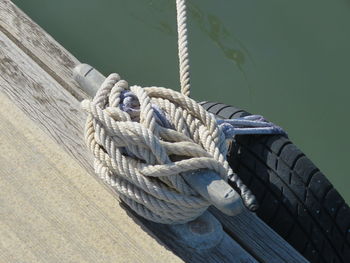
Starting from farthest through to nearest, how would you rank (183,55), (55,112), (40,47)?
(40,47)
(183,55)
(55,112)

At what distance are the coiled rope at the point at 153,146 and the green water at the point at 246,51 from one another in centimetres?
200

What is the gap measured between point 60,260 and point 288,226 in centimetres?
90

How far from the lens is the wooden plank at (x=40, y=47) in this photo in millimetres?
2400

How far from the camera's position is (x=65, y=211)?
6.23 feet

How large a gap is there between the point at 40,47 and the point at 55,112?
0.43m

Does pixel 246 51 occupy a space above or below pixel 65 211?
above

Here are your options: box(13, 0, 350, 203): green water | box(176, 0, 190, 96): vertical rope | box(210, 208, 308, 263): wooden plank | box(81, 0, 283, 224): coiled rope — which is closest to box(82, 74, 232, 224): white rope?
box(81, 0, 283, 224): coiled rope

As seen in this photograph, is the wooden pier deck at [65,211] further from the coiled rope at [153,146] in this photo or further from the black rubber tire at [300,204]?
the black rubber tire at [300,204]

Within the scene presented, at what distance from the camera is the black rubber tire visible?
2.29m

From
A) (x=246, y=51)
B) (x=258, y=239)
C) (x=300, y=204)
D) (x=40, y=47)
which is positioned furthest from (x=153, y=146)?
(x=246, y=51)

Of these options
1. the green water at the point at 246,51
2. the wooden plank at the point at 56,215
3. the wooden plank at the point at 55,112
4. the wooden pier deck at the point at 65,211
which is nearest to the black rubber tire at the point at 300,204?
the wooden pier deck at the point at 65,211

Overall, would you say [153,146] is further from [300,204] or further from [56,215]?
[300,204]

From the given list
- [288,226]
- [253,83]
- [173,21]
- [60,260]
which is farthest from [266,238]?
[173,21]

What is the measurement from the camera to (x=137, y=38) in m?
4.12
